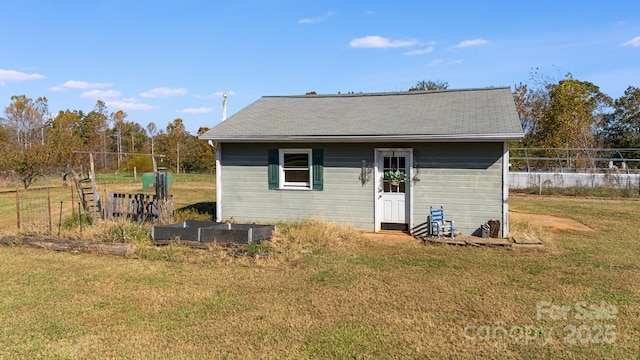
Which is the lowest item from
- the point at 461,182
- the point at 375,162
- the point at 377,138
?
the point at 461,182

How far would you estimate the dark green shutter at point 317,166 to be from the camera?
9.78 meters

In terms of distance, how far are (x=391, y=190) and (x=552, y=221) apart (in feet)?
15.7

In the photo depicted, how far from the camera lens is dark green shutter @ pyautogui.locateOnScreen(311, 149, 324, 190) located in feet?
32.1

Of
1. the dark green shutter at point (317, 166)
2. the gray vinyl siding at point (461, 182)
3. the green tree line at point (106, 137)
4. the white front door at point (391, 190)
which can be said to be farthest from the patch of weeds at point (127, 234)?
the green tree line at point (106, 137)

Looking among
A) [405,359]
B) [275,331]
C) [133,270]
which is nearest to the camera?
[405,359]

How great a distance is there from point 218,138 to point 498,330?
303 inches

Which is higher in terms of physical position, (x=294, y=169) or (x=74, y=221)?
(x=294, y=169)

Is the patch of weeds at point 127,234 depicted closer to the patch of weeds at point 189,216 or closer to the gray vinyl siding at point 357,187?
the patch of weeds at point 189,216

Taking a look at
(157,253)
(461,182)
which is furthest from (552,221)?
(157,253)

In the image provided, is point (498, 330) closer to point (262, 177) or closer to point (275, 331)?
point (275, 331)

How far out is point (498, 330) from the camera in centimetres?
415

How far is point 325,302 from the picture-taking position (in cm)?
497

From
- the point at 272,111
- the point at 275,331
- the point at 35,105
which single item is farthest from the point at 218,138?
the point at 35,105

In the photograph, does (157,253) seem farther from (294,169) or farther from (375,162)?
(375,162)
